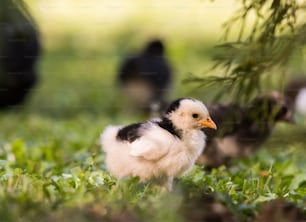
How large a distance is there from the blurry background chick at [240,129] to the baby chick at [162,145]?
1116 mm

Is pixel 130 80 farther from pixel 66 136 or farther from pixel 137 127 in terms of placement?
pixel 137 127

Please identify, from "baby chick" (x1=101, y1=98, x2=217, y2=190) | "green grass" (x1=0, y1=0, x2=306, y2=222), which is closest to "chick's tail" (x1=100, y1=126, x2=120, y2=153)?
"baby chick" (x1=101, y1=98, x2=217, y2=190)

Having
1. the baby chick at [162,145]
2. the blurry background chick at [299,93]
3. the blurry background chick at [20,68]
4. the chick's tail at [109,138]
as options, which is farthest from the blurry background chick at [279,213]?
the blurry background chick at [299,93]

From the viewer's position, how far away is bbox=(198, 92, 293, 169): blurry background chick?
21.9 feet

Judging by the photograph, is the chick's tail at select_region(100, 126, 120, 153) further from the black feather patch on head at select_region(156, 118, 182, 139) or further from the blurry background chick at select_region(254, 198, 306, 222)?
the blurry background chick at select_region(254, 198, 306, 222)

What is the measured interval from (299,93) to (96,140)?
267cm

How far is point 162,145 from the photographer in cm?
521

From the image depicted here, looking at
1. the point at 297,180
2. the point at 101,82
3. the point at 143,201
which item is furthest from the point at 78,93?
the point at 143,201

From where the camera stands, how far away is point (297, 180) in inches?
253

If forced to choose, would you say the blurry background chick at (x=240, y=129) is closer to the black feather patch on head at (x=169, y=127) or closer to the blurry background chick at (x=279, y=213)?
the black feather patch on head at (x=169, y=127)

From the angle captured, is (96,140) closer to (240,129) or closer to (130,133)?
(240,129)

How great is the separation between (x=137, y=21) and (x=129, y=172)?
910 centimetres

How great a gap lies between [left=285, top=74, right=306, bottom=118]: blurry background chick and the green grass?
47 centimetres

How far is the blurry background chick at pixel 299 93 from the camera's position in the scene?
944 cm
